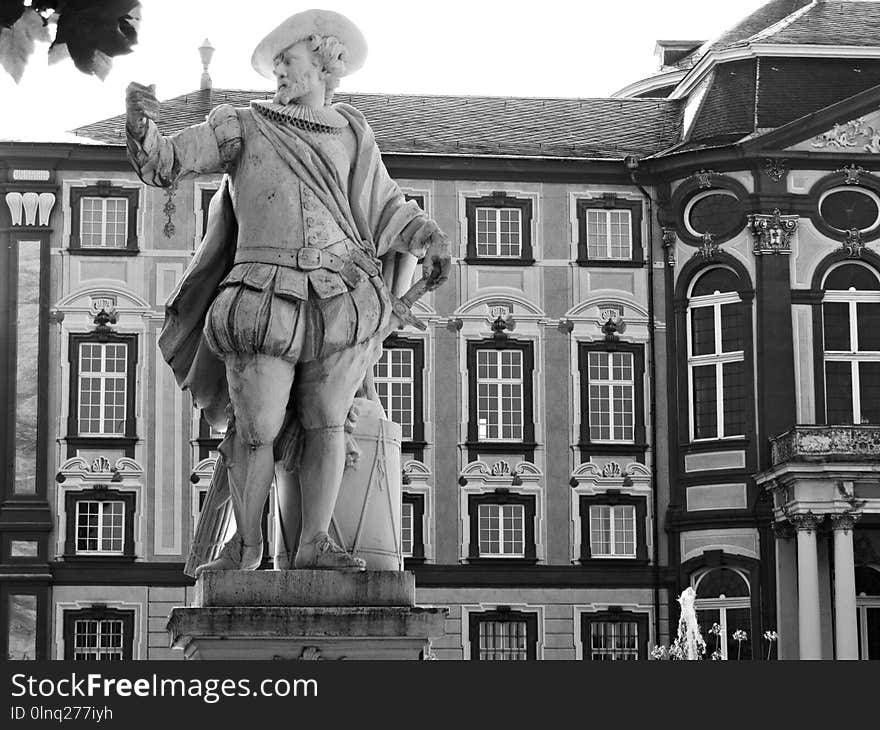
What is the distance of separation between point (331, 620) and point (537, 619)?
3077 centimetres

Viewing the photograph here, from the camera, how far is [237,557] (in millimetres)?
8305

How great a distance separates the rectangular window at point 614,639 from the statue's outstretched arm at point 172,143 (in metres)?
30.3

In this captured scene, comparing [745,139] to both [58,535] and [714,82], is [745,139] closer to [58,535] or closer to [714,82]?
[714,82]

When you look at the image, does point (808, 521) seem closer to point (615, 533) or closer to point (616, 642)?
point (615, 533)

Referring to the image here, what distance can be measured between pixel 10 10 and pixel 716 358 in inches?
1344

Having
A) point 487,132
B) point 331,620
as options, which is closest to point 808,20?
point 487,132

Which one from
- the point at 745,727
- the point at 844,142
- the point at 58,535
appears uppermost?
the point at 844,142

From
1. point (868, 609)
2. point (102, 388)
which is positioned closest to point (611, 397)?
point (868, 609)

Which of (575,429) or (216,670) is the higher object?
(575,429)

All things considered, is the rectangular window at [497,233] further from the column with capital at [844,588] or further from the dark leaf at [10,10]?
the dark leaf at [10,10]

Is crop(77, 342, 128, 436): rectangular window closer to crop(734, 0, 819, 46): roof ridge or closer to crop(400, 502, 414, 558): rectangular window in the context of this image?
crop(400, 502, 414, 558): rectangular window

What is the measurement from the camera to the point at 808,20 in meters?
41.0

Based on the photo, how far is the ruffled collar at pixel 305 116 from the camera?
A: 8.64 m

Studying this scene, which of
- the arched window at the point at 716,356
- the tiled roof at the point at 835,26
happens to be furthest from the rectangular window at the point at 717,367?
the tiled roof at the point at 835,26
